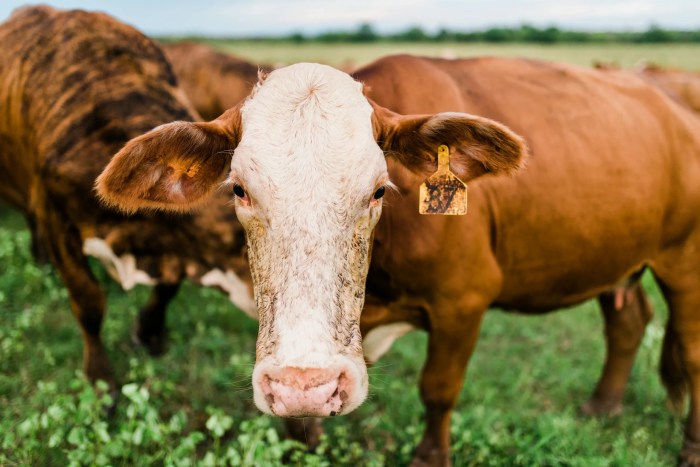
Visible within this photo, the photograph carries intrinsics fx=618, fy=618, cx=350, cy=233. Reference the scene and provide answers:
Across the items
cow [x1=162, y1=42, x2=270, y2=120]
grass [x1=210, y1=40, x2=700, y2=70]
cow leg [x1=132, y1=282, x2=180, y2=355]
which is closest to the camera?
cow leg [x1=132, y1=282, x2=180, y2=355]

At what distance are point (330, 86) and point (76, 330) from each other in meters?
3.17

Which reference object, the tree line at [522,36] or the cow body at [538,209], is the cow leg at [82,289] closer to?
the cow body at [538,209]

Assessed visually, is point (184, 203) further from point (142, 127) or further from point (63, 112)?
point (63, 112)

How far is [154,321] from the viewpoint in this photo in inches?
169

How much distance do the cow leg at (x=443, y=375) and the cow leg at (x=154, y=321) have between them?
199 centimetres

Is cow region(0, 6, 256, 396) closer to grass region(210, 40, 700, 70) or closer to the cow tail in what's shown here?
the cow tail

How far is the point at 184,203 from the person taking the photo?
253cm

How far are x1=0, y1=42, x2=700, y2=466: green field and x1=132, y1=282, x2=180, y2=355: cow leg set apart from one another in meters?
0.10

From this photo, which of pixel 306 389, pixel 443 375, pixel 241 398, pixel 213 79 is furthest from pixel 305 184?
pixel 213 79

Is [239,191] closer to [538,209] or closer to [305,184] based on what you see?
[305,184]

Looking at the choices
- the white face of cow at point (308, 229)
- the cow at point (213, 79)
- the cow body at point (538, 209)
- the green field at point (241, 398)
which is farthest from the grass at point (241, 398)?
the cow at point (213, 79)

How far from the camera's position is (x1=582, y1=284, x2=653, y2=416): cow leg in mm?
3945

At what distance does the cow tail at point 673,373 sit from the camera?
365cm


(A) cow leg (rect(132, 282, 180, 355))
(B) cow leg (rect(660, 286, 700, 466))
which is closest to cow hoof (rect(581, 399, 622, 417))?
(B) cow leg (rect(660, 286, 700, 466))
